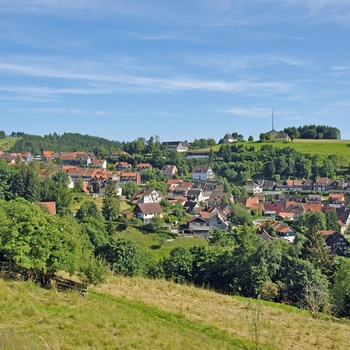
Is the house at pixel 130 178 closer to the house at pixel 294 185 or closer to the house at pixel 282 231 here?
the house at pixel 294 185

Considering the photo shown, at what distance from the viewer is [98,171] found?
258 ft

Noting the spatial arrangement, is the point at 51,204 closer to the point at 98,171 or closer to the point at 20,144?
the point at 98,171

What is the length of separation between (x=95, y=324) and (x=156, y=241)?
108 feet

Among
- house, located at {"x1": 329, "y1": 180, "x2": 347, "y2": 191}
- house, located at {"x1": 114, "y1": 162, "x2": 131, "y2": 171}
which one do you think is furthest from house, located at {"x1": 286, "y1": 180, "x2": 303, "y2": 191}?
house, located at {"x1": 114, "y1": 162, "x2": 131, "y2": 171}

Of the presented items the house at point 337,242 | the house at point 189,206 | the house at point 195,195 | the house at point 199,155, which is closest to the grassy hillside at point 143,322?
the house at point 337,242

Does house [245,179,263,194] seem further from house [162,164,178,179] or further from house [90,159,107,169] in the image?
house [90,159,107,169]

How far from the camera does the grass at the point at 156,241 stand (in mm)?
40688

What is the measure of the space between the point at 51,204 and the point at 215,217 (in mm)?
19519

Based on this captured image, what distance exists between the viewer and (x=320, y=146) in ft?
341

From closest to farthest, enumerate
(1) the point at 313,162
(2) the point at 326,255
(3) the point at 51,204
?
1. (2) the point at 326,255
2. (3) the point at 51,204
3. (1) the point at 313,162

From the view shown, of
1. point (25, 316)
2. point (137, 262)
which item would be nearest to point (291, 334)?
point (25, 316)

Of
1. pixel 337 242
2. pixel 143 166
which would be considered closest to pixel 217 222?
pixel 337 242

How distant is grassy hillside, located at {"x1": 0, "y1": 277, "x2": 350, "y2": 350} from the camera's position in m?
8.72

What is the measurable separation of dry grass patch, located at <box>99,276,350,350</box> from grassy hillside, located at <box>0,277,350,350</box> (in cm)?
3
